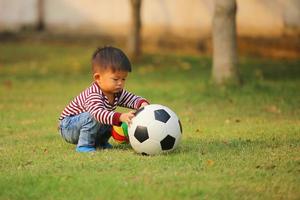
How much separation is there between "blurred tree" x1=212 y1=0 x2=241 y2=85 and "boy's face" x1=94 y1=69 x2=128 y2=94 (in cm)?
586

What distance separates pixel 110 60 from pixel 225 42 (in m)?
6.01

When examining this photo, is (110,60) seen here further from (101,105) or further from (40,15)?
(40,15)

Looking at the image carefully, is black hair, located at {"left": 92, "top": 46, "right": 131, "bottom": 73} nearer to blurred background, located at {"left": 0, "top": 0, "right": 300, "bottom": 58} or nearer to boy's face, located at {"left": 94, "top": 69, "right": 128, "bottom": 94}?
boy's face, located at {"left": 94, "top": 69, "right": 128, "bottom": 94}

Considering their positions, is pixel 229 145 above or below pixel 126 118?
below

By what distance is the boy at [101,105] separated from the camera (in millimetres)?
7812

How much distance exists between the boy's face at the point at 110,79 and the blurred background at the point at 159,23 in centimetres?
985

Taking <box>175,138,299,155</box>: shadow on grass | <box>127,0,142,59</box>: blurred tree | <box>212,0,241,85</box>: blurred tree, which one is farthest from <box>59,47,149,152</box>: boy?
<box>127,0,142,59</box>: blurred tree

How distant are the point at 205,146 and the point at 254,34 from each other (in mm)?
11442

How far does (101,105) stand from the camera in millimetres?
7871

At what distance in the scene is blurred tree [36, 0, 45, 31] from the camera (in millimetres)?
21625

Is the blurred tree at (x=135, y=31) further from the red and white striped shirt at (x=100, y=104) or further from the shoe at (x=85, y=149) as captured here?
the shoe at (x=85, y=149)

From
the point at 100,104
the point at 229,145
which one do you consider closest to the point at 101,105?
the point at 100,104

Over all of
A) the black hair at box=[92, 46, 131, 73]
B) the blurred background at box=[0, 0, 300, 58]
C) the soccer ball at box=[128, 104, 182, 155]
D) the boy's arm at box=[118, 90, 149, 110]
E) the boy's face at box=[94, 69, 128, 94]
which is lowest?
the blurred background at box=[0, 0, 300, 58]

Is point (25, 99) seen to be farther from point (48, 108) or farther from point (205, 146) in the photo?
point (205, 146)
